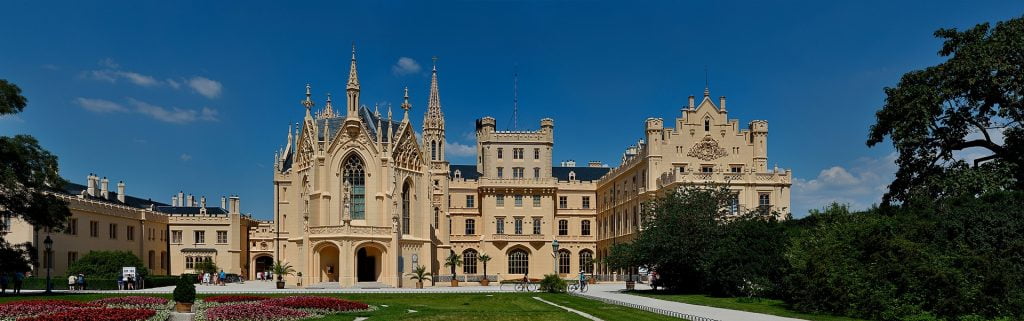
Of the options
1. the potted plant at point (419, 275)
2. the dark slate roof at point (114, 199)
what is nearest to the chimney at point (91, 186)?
the dark slate roof at point (114, 199)

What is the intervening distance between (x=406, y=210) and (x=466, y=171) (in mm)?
28348

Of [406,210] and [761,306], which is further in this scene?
[406,210]

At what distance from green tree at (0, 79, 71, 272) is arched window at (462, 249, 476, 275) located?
47.1 meters

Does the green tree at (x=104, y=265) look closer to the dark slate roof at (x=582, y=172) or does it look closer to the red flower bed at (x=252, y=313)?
the red flower bed at (x=252, y=313)

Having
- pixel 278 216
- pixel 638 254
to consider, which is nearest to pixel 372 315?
pixel 638 254

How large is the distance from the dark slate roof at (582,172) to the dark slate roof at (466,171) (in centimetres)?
856

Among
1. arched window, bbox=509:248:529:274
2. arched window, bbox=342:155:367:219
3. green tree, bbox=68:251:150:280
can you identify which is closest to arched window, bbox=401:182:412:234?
arched window, bbox=342:155:367:219

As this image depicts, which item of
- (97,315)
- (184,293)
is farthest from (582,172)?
(97,315)

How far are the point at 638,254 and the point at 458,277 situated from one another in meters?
28.0

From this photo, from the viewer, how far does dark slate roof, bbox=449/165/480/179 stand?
9238 cm

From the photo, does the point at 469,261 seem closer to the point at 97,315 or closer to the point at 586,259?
the point at 586,259

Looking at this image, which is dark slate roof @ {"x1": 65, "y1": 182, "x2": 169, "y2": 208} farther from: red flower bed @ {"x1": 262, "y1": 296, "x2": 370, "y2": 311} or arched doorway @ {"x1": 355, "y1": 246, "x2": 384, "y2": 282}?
red flower bed @ {"x1": 262, "y1": 296, "x2": 370, "y2": 311}

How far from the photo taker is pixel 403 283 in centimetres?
6247

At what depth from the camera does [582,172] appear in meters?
95.9
